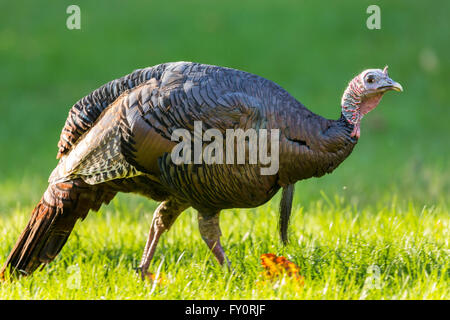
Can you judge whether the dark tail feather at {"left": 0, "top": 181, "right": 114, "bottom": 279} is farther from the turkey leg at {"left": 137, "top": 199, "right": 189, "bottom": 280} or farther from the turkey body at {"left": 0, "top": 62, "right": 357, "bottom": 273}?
the turkey leg at {"left": 137, "top": 199, "right": 189, "bottom": 280}

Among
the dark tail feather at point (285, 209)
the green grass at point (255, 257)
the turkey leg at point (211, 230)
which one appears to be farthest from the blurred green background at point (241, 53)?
the turkey leg at point (211, 230)

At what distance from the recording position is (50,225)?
180 inches

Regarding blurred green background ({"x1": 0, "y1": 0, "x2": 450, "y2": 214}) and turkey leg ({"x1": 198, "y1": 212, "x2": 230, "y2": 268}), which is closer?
turkey leg ({"x1": 198, "y1": 212, "x2": 230, "y2": 268})

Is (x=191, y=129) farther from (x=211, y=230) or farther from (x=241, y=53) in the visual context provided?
(x=241, y=53)

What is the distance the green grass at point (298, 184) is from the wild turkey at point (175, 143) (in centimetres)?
37

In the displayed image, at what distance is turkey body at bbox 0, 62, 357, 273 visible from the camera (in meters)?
4.19

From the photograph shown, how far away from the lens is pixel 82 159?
441cm

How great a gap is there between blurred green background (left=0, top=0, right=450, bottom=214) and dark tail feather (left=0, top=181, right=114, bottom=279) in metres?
4.69

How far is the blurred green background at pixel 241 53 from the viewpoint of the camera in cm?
1051

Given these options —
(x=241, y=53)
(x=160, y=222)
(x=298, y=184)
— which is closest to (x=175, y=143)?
(x=160, y=222)

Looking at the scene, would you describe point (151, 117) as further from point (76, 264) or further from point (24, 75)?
point (24, 75)

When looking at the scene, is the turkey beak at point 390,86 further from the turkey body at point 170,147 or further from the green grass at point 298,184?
Answer: the green grass at point 298,184

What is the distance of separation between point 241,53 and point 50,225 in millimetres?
7960

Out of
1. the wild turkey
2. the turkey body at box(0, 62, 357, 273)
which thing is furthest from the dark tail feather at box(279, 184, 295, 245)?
the turkey body at box(0, 62, 357, 273)
